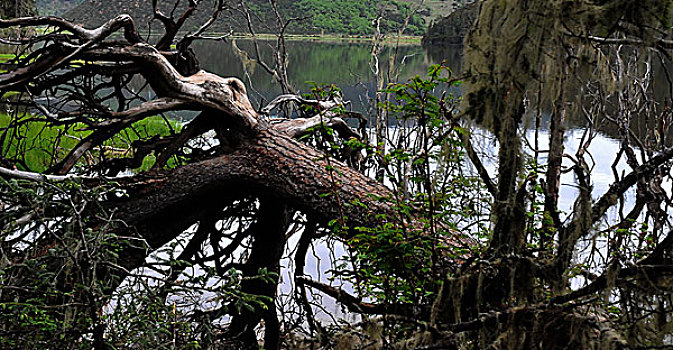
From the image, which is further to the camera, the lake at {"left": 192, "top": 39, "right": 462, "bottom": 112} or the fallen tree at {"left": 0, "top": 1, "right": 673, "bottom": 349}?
the lake at {"left": 192, "top": 39, "right": 462, "bottom": 112}

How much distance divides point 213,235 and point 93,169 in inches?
31.9

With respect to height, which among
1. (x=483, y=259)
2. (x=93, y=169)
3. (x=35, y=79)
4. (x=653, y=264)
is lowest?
(x=653, y=264)

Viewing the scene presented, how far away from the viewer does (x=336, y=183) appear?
3.22 meters

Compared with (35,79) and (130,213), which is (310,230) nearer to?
(130,213)

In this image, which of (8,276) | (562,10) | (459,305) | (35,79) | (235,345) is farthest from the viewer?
(235,345)

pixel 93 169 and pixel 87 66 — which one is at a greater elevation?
pixel 87 66

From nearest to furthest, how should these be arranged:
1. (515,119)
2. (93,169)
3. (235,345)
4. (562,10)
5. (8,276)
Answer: (562,10) → (515,119) → (8,276) → (93,169) → (235,345)

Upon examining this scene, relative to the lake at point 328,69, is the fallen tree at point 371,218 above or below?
below

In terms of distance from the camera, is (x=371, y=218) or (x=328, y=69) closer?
(x=371, y=218)

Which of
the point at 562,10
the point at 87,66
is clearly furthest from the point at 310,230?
the point at 562,10

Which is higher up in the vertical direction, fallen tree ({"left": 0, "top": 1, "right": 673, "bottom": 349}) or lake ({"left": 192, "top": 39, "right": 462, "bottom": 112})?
lake ({"left": 192, "top": 39, "right": 462, "bottom": 112})

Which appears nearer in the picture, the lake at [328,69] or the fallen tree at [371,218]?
the fallen tree at [371,218]

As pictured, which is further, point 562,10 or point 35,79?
point 35,79

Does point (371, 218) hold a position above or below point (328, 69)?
below
